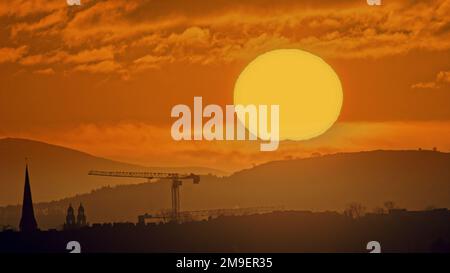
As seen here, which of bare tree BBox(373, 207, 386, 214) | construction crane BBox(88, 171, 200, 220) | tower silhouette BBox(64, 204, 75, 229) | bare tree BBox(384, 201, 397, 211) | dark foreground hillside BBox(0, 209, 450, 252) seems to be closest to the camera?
construction crane BBox(88, 171, 200, 220)

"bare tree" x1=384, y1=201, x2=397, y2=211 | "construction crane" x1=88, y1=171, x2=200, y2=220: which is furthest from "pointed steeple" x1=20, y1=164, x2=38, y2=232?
"bare tree" x1=384, y1=201, x2=397, y2=211

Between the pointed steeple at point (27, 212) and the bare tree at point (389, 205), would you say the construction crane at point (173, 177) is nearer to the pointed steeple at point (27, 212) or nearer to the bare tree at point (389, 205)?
the pointed steeple at point (27, 212)

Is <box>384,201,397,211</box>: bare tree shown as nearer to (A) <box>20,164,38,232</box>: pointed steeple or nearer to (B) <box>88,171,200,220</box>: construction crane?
(B) <box>88,171,200,220</box>: construction crane

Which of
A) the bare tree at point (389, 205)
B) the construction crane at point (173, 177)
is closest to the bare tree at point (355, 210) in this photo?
the bare tree at point (389, 205)

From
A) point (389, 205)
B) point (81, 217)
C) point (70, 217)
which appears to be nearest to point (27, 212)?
point (70, 217)

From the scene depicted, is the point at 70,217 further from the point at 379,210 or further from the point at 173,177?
the point at 379,210

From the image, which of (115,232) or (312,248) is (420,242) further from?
(115,232)
